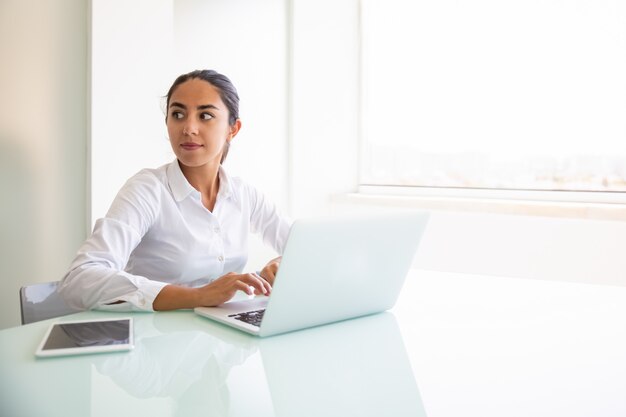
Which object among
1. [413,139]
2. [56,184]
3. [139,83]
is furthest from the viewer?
[413,139]

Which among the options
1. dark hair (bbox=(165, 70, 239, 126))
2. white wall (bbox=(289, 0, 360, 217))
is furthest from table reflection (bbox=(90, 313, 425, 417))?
white wall (bbox=(289, 0, 360, 217))

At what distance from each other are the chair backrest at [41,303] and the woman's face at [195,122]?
0.55 m

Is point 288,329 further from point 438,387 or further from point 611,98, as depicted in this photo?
point 611,98

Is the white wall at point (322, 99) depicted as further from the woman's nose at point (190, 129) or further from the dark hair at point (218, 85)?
the woman's nose at point (190, 129)

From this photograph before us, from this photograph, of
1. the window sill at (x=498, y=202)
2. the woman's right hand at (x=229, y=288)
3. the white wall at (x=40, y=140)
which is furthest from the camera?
the window sill at (x=498, y=202)

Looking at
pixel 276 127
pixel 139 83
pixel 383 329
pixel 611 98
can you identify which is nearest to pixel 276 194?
pixel 276 127

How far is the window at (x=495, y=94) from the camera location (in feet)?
12.1

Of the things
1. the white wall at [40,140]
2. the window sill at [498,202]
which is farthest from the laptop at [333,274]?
the window sill at [498,202]

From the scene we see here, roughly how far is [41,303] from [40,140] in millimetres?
1414

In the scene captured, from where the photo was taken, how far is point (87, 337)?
1.27 metres

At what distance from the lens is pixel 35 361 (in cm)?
116

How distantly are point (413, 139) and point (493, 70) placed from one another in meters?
0.72

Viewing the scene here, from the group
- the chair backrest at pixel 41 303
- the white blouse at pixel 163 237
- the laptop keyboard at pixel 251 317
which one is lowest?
the chair backrest at pixel 41 303

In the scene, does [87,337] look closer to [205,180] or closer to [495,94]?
[205,180]
